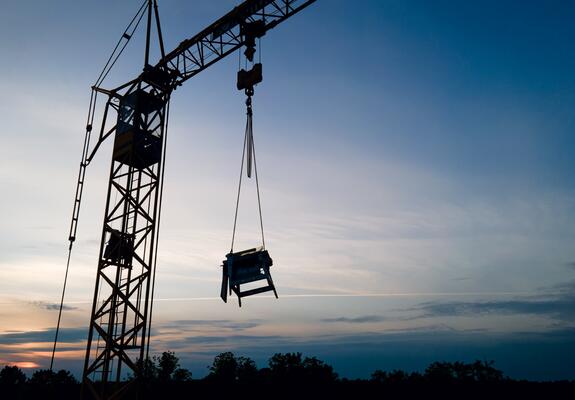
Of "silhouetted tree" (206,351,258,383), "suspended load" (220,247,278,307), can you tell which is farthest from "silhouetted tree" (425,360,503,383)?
"suspended load" (220,247,278,307)

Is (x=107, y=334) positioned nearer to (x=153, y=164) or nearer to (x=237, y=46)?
(x=153, y=164)

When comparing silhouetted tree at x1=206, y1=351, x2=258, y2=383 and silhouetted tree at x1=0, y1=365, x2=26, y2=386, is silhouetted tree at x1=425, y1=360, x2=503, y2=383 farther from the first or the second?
silhouetted tree at x1=0, y1=365, x2=26, y2=386

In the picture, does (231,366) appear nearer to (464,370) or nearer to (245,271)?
(464,370)

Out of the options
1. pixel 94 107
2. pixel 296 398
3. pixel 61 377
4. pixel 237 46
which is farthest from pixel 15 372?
pixel 237 46

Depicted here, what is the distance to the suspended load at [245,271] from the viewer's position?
32.0 feet

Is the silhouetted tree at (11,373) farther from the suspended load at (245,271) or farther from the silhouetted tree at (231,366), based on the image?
the suspended load at (245,271)

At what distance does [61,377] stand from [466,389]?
266ft

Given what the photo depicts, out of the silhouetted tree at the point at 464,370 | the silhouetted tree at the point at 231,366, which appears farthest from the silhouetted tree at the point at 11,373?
the silhouetted tree at the point at 464,370

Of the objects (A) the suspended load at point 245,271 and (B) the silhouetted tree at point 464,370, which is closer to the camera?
(A) the suspended load at point 245,271

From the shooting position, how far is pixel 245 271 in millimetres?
9844

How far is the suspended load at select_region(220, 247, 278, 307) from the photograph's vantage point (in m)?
9.75

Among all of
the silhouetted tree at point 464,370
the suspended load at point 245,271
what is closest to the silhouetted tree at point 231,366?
the silhouetted tree at point 464,370

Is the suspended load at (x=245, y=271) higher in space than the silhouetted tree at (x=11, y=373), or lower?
higher

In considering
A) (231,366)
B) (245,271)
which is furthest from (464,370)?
(245,271)
